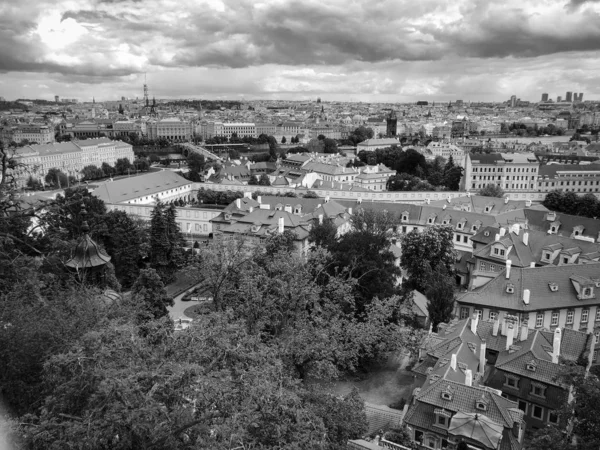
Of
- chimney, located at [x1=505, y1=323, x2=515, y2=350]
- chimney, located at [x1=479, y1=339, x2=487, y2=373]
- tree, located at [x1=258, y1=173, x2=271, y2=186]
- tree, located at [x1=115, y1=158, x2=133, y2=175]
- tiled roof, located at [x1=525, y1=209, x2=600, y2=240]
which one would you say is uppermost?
tiled roof, located at [x1=525, y1=209, x2=600, y2=240]

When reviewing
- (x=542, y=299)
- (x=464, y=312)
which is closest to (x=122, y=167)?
(x=464, y=312)

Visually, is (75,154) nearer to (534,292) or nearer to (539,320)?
(534,292)

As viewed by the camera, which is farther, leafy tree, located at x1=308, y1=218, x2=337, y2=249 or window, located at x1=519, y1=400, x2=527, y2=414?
leafy tree, located at x1=308, y1=218, x2=337, y2=249

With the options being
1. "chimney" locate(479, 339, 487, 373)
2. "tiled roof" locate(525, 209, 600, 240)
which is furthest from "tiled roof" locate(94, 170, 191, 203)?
"chimney" locate(479, 339, 487, 373)

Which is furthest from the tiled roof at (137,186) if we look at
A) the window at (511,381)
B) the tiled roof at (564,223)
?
the window at (511,381)

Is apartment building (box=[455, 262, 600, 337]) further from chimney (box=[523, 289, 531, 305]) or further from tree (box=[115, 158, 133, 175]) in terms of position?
tree (box=[115, 158, 133, 175])

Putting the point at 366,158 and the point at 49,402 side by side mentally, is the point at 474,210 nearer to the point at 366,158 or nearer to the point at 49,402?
the point at 49,402
